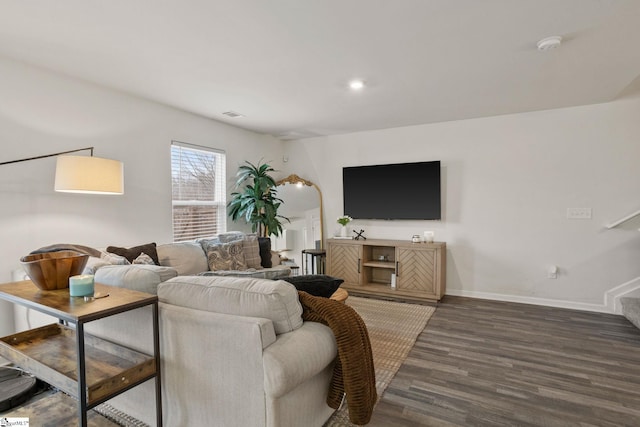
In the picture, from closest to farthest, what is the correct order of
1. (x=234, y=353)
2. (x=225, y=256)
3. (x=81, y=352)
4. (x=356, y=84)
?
(x=81, y=352)
(x=234, y=353)
(x=356, y=84)
(x=225, y=256)

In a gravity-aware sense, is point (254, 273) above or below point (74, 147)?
below

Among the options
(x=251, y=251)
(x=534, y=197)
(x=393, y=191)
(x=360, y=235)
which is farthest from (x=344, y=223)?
(x=534, y=197)

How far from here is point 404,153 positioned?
4.88 meters

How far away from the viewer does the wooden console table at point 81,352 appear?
1415 mm

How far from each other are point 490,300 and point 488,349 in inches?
65.2

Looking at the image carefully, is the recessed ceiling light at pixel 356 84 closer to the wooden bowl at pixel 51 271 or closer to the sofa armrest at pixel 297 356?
the sofa armrest at pixel 297 356

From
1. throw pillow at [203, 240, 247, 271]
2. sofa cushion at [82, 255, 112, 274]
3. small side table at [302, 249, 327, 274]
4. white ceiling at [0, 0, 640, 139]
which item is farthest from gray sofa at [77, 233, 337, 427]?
small side table at [302, 249, 327, 274]

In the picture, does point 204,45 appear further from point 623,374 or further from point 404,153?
point 623,374

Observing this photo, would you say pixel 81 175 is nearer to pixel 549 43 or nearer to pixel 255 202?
pixel 255 202

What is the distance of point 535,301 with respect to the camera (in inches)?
162

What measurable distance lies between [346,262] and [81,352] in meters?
3.79

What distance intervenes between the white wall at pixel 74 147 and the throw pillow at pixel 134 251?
1.30 ft

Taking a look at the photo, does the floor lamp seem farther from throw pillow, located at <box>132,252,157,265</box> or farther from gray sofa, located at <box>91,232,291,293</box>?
throw pillow, located at <box>132,252,157,265</box>

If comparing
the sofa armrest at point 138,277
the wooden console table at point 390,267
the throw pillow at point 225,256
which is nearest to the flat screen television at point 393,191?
the wooden console table at point 390,267
